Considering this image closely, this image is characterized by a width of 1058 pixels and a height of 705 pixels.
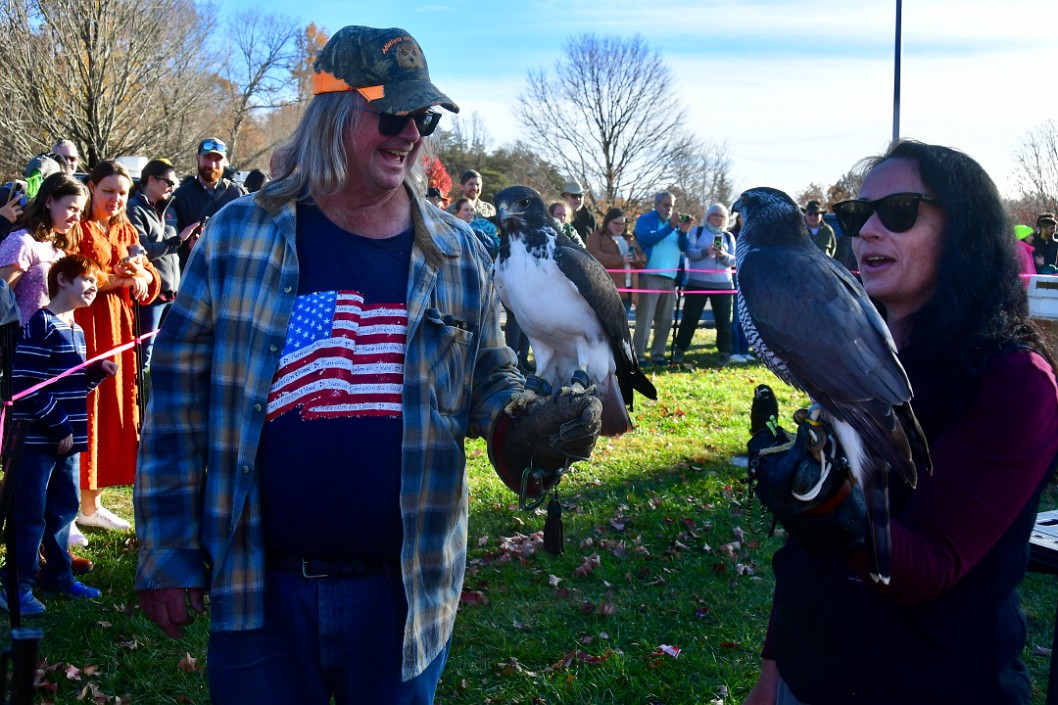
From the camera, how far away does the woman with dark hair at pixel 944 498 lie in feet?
6.06

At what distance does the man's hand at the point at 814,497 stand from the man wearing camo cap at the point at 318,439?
0.58 m

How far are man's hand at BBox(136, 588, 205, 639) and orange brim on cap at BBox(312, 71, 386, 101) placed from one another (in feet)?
4.49

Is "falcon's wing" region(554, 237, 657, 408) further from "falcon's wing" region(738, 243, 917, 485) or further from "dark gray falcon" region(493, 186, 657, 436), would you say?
"falcon's wing" region(738, 243, 917, 485)

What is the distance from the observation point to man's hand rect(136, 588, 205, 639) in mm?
2119

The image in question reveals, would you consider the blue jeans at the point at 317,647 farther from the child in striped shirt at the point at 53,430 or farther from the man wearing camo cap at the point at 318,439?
the child in striped shirt at the point at 53,430

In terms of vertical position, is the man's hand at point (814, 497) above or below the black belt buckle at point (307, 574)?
above

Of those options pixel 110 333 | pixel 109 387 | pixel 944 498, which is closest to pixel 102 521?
pixel 109 387

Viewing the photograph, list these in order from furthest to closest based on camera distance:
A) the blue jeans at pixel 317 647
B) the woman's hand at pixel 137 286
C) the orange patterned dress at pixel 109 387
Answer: the woman's hand at pixel 137 286
the orange patterned dress at pixel 109 387
the blue jeans at pixel 317 647

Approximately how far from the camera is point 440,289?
2322 mm

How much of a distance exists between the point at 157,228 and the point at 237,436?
21.0 ft

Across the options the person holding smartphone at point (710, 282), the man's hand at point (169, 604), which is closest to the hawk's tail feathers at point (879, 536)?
the man's hand at point (169, 604)

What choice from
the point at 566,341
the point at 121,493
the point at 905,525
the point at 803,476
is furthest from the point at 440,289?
the point at 121,493

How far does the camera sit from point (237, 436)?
2123 mm

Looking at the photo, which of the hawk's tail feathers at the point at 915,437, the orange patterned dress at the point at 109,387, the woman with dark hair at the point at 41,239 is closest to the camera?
the hawk's tail feathers at the point at 915,437
